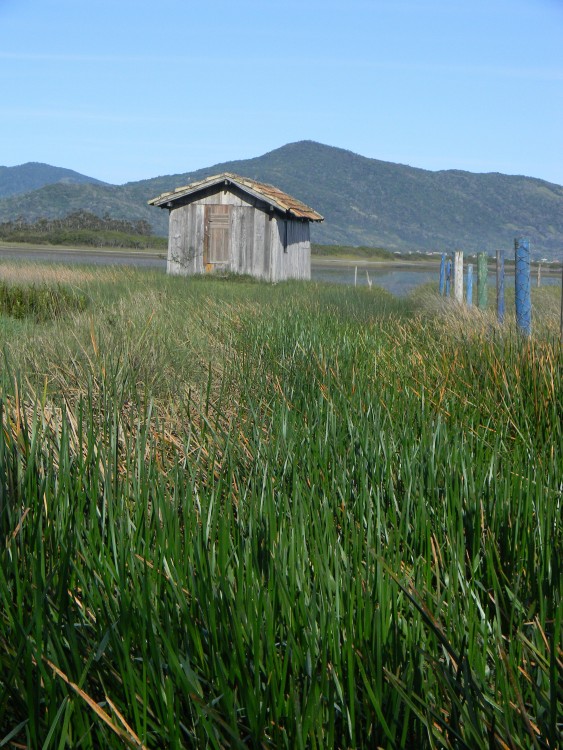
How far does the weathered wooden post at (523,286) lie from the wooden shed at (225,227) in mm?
18515

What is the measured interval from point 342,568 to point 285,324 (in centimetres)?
600

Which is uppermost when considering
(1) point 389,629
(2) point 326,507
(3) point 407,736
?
(2) point 326,507

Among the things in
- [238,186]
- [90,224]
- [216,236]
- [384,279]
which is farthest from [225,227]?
[90,224]

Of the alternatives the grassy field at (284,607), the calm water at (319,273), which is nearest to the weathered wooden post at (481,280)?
the grassy field at (284,607)

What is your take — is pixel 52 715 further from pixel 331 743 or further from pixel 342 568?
pixel 342 568

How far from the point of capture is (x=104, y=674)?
2143 mm

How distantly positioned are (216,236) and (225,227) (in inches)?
15.8

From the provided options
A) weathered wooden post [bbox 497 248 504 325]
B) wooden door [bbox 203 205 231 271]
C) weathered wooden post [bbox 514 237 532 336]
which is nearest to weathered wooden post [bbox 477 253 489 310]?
weathered wooden post [bbox 497 248 504 325]

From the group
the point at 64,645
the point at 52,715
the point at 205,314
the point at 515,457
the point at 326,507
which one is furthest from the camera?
the point at 205,314

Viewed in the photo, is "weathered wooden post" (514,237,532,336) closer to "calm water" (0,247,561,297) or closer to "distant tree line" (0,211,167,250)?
"calm water" (0,247,561,297)

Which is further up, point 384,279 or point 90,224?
point 90,224

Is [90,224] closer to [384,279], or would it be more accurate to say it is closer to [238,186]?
[384,279]

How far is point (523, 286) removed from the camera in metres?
9.67

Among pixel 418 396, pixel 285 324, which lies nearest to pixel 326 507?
pixel 418 396
